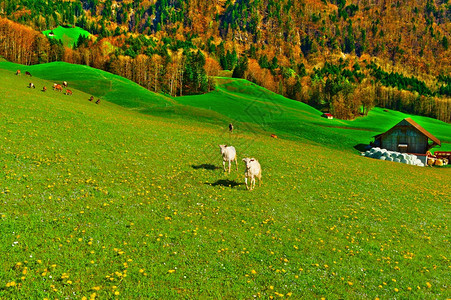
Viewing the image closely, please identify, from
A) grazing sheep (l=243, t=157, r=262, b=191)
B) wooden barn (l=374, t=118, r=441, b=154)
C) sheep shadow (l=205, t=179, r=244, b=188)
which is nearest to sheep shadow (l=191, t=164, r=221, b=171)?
sheep shadow (l=205, t=179, r=244, b=188)

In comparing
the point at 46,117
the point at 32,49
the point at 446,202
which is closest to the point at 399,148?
the point at 446,202

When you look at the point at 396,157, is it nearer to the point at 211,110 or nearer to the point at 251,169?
the point at 251,169

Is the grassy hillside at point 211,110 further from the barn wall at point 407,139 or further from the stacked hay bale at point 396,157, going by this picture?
the stacked hay bale at point 396,157

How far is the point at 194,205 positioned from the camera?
18.9 meters

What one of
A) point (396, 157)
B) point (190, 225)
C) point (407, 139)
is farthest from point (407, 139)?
point (190, 225)

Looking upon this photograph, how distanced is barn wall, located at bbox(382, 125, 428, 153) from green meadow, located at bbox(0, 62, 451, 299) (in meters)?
45.8

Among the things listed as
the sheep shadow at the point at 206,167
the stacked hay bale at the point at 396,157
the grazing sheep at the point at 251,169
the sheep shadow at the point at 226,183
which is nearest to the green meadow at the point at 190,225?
the sheep shadow at the point at 226,183

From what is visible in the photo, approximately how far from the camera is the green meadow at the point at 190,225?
10945mm

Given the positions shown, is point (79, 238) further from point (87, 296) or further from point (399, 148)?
point (399, 148)

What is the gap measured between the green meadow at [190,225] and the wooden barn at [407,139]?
45726 mm

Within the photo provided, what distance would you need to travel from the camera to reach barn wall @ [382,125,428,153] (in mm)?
73375

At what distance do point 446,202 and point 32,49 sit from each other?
178799 mm

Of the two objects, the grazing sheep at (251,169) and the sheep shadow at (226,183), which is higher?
the grazing sheep at (251,169)

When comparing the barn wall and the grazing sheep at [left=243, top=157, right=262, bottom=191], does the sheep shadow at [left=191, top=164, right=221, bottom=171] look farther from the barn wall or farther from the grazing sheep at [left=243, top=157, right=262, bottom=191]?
the barn wall
